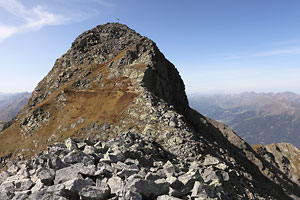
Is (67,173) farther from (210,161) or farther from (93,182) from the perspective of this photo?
(210,161)

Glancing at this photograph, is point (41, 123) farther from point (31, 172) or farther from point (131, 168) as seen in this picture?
point (131, 168)

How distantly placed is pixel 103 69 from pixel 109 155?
245 ft

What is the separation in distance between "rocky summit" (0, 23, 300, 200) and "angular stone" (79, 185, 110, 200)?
0.22 feet

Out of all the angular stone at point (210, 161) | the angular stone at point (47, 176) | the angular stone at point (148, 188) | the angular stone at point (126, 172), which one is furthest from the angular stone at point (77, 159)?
the angular stone at point (210, 161)

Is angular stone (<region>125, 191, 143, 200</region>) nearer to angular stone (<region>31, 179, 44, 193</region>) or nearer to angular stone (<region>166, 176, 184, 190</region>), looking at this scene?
angular stone (<region>166, 176, 184, 190</region>)

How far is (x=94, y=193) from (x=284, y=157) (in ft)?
474

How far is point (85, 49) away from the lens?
11619 cm

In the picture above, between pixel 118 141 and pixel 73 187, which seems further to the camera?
pixel 118 141

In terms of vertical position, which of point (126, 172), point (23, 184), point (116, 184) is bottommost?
point (23, 184)

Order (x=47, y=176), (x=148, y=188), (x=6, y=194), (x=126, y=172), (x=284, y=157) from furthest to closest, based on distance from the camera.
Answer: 1. (x=284, y=157)
2. (x=126, y=172)
3. (x=47, y=176)
4. (x=6, y=194)
5. (x=148, y=188)

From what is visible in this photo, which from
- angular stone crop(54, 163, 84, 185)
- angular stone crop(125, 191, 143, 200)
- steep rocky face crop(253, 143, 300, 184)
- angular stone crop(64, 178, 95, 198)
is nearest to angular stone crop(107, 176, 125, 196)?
angular stone crop(125, 191, 143, 200)

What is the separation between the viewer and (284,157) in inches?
4906

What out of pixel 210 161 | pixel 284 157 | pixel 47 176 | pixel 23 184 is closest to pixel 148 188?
pixel 47 176

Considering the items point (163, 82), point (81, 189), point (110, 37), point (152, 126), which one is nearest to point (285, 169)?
point (163, 82)
